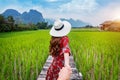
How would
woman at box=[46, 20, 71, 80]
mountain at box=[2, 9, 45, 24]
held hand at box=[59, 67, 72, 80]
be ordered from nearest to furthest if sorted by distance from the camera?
held hand at box=[59, 67, 72, 80] < woman at box=[46, 20, 71, 80] < mountain at box=[2, 9, 45, 24]

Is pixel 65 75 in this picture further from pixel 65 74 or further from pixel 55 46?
pixel 55 46

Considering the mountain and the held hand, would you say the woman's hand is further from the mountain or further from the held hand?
the mountain

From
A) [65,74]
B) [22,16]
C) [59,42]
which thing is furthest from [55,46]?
[22,16]

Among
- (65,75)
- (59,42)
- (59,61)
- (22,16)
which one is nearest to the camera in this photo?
(65,75)

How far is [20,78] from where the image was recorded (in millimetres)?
4113

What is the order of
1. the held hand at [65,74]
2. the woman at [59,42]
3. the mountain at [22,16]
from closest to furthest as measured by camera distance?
1. the held hand at [65,74]
2. the woman at [59,42]
3. the mountain at [22,16]

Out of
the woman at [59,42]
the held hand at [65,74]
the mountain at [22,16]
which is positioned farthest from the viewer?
the mountain at [22,16]

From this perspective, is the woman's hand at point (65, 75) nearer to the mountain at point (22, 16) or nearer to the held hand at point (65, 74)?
the held hand at point (65, 74)

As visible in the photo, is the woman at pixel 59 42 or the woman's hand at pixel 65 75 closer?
the woman's hand at pixel 65 75

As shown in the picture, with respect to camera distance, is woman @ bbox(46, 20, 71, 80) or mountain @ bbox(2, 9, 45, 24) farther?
mountain @ bbox(2, 9, 45, 24)

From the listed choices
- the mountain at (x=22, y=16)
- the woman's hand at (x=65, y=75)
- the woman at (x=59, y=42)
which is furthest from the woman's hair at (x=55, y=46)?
the mountain at (x=22, y=16)

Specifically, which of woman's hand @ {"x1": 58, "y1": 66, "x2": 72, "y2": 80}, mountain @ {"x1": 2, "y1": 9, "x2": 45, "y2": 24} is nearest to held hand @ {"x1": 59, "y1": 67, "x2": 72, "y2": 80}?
woman's hand @ {"x1": 58, "y1": 66, "x2": 72, "y2": 80}

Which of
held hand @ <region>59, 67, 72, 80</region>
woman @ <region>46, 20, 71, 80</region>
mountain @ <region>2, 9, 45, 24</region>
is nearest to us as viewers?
held hand @ <region>59, 67, 72, 80</region>

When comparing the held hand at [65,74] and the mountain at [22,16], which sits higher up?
the held hand at [65,74]
